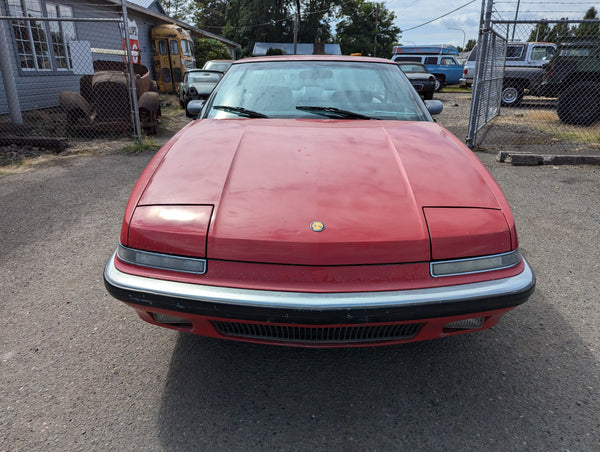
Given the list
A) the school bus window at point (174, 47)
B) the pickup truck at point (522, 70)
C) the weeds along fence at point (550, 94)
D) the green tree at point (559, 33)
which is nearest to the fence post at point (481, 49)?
the weeds along fence at point (550, 94)

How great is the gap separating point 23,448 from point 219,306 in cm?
97

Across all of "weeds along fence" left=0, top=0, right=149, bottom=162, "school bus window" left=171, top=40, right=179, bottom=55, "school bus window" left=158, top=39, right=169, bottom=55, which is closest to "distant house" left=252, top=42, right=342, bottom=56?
"school bus window" left=158, top=39, right=169, bottom=55

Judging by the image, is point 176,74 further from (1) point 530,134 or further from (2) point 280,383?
(2) point 280,383

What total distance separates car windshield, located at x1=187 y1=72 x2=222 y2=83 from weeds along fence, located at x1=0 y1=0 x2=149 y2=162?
1.80 metres

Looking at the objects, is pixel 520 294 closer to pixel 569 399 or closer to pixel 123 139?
pixel 569 399

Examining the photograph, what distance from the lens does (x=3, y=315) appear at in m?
Answer: 2.65

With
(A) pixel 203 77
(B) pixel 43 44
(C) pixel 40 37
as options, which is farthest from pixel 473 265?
(B) pixel 43 44

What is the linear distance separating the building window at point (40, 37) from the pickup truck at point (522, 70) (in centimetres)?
1231

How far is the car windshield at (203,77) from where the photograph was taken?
12449 mm

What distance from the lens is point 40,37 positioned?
11.5m

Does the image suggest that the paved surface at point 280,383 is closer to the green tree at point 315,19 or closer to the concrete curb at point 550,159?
the concrete curb at point 550,159

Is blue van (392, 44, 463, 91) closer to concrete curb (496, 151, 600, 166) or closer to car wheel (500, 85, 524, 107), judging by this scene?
car wheel (500, 85, 524, 107)

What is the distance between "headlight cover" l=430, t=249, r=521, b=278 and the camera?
173 centimetres

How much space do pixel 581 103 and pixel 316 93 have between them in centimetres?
964
